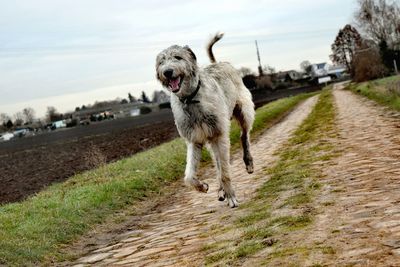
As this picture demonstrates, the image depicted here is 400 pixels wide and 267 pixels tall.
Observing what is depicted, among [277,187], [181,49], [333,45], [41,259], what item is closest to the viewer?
[41,259]

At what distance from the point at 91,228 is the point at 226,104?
316cm

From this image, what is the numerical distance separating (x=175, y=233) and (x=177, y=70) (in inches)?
92.6

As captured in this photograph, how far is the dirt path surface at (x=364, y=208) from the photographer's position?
13.5ft

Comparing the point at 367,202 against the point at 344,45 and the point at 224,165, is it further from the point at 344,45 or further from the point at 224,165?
the point at 344,45

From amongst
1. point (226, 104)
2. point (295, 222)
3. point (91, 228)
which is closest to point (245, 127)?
point (226, 104)

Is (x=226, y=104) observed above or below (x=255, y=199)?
above

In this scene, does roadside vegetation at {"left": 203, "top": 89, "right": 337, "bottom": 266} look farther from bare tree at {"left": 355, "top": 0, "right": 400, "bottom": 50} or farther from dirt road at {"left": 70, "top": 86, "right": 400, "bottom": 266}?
bare tree at {"left": 355, "top": 0, "right": 400, "bottom": 50}

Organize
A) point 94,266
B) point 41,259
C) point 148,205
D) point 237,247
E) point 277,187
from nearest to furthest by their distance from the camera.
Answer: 1. point 237,247
2. point 94,266
3. point 41,259
4. point 277,187
5. point 148,205

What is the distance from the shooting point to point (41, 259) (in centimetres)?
691

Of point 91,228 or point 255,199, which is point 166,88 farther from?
point 91,228

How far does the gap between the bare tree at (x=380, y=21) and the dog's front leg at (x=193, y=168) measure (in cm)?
7102

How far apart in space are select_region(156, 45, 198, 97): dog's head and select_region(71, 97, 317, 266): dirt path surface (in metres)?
1.96

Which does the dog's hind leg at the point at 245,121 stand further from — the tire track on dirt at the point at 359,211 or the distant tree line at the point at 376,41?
the distant tree line at the point at 376,41

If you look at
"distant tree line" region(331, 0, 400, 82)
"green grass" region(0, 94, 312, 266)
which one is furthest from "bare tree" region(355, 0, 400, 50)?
"green grass" region(0, 94, 312, 266)
